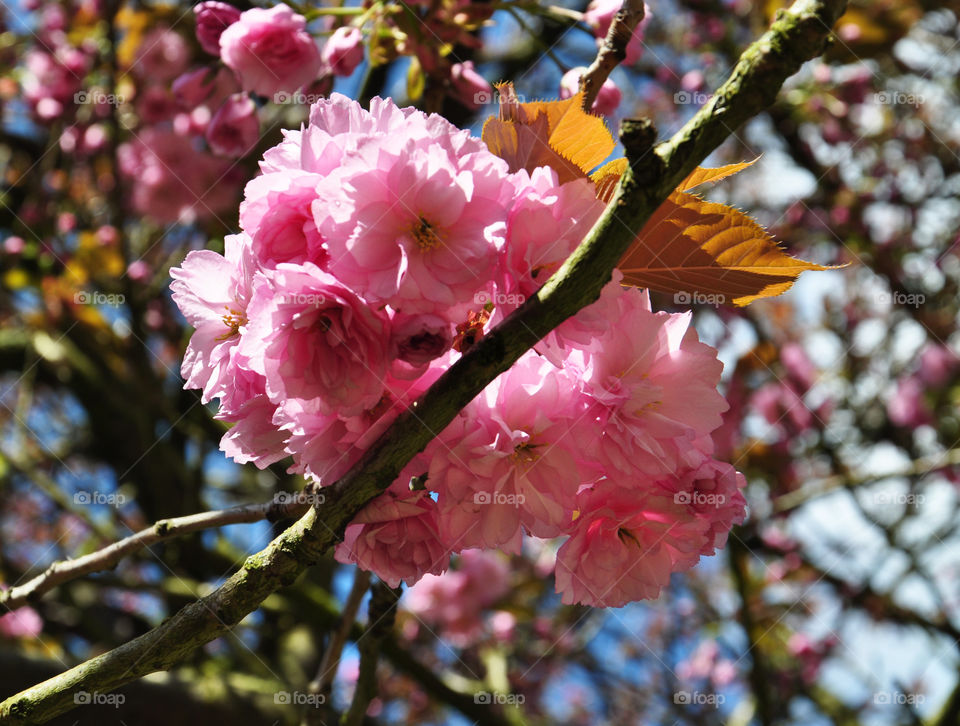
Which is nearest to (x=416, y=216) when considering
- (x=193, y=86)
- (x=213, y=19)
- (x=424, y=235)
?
(x=424, y=235)

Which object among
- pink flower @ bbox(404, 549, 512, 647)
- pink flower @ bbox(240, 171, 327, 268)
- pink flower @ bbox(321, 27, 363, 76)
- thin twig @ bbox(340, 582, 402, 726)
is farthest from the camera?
pink flower @ bbox(404, 549, 512, 647)

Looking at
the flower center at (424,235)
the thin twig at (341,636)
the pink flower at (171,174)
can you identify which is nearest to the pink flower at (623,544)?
the flower center at (424,235)

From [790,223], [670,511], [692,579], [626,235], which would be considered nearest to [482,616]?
[692,579]

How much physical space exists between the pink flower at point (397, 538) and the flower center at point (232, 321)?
0.30 m

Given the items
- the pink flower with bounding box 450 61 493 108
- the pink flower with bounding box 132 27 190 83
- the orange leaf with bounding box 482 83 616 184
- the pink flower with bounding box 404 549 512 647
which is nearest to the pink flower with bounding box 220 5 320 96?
the pink flower with bounding box 450 61 493 108

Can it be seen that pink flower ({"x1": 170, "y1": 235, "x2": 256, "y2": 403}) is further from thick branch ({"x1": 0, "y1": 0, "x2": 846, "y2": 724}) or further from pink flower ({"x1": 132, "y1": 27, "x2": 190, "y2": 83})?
pink flower ({"x1": 132, "y1": 27, "x2": 190, "y2": 83})

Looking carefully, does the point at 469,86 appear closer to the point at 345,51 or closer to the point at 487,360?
the point at 345,51

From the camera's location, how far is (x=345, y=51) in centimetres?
167

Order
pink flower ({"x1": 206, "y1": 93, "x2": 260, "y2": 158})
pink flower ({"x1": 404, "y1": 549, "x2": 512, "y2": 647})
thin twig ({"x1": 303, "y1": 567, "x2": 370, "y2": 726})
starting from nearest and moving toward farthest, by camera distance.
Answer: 1. thin twig ({"x1": 303, "y1": 567, "x2": 370, "y2": 726})
2. pink flower ({"x1": 206, "y1": 93, "x2": 260, "y2": 158})
3. pink flower ({"x1": 404, "y1": 549, "x2": 512, "y2": 647})

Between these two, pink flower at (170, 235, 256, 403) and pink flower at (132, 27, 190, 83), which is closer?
pink flower at (170, 235, 256, 403)

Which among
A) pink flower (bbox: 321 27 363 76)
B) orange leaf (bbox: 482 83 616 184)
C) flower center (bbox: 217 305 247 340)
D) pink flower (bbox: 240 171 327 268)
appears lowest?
flower center (bbox: 217 305 247 340)

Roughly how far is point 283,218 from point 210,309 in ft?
0.73

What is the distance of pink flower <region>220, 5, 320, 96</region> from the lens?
175 cm

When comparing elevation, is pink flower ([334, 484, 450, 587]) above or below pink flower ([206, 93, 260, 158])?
above
